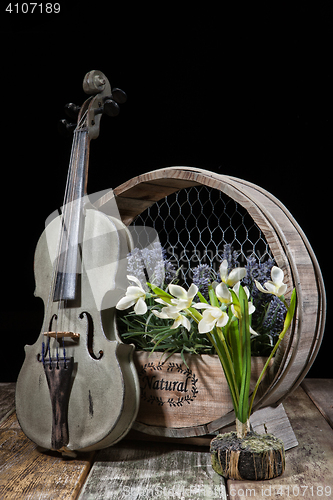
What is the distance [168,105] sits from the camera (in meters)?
1.93

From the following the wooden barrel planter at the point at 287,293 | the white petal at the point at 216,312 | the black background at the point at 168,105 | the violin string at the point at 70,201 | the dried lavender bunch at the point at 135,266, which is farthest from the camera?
the black background at the point at 168,105

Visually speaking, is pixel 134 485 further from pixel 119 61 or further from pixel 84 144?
pixel 119 61

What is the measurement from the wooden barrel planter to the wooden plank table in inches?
3.4

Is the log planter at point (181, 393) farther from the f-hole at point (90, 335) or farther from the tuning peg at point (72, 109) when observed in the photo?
the tuning peg at point (72, 109)

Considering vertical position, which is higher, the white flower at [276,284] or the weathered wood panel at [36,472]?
the white flower at [276,284]

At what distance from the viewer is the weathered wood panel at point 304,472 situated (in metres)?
0.95

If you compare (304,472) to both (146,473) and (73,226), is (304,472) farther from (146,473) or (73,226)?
(73,226)

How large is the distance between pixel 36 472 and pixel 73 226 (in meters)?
0.56

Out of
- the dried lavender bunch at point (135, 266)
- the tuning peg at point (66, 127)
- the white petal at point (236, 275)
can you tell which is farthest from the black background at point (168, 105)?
the white petal at point (236, 275)

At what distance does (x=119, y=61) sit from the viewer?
1961mm

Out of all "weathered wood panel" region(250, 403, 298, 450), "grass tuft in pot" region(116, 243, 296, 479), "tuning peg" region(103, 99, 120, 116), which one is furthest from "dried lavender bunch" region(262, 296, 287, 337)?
"tuning peg" region(103, 99, 120, 116)

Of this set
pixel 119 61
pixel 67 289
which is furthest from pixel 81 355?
pixel 119 61

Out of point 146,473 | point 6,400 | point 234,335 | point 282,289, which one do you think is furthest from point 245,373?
point 6,400

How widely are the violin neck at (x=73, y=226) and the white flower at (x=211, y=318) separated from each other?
36 centimetres
